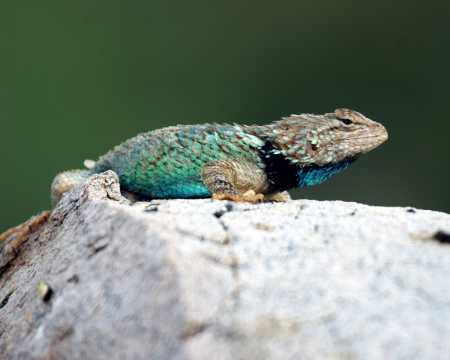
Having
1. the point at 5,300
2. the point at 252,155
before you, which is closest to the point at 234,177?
the point at 252,155

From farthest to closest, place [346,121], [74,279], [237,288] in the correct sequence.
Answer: [346,121] < [74,279] < [237,288]

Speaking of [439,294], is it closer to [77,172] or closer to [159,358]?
[159,358]

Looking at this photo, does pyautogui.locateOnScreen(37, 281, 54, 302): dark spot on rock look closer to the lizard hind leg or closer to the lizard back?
the lizard hind leg

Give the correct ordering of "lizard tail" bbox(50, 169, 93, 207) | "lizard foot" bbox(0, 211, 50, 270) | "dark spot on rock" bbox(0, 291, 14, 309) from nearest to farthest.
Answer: "dark spot on rock" bbox(0, 291, 14, 309)
"lizard foot" bbox(0, 211, 50, 270)
"lizard tail" bbox(50, 169, 93, 207)

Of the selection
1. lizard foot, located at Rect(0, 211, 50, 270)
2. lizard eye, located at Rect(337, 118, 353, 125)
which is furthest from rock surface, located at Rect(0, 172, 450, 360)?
lizard eye, located at Rect(337, 118, 353, 125)

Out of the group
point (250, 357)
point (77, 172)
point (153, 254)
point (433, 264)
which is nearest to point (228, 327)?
point (250, 357)

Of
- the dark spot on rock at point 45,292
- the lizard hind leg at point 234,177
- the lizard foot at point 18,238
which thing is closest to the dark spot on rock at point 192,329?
the dark spot on rock at point 45,292

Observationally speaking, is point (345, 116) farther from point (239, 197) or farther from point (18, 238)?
point (18, 238)
